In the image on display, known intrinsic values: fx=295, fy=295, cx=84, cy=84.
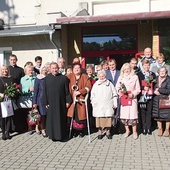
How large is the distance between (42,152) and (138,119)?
264 cm

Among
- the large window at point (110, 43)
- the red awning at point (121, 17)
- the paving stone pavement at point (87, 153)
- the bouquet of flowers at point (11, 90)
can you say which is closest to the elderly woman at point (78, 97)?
the paving stone pavement at point (87, 153)

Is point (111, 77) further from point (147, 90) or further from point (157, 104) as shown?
point (157, 104)

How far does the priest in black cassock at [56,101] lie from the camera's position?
6.88 meters

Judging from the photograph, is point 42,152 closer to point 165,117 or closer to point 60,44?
point 165,117

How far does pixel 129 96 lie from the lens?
22.7 feet

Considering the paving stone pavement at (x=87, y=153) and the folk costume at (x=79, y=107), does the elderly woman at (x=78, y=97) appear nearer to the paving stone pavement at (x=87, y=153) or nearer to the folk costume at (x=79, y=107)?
the folk costume at (x=79, y=107)

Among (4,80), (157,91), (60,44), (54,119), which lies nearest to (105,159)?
(54,119)

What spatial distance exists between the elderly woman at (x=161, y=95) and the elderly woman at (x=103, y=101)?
100 centimetres

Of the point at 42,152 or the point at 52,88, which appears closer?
the point at 42,152

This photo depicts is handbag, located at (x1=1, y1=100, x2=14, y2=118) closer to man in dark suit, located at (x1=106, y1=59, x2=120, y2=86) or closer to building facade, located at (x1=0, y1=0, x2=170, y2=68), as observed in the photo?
man in dark suit, located at (x1=106, y1=59, x2=120, y2=86)

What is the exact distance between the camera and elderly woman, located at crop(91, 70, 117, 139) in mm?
6969

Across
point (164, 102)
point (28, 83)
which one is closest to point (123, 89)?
point (164, 102)

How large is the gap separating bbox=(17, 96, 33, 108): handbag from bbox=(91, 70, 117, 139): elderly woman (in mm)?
1698

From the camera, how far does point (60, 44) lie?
1244 cm
